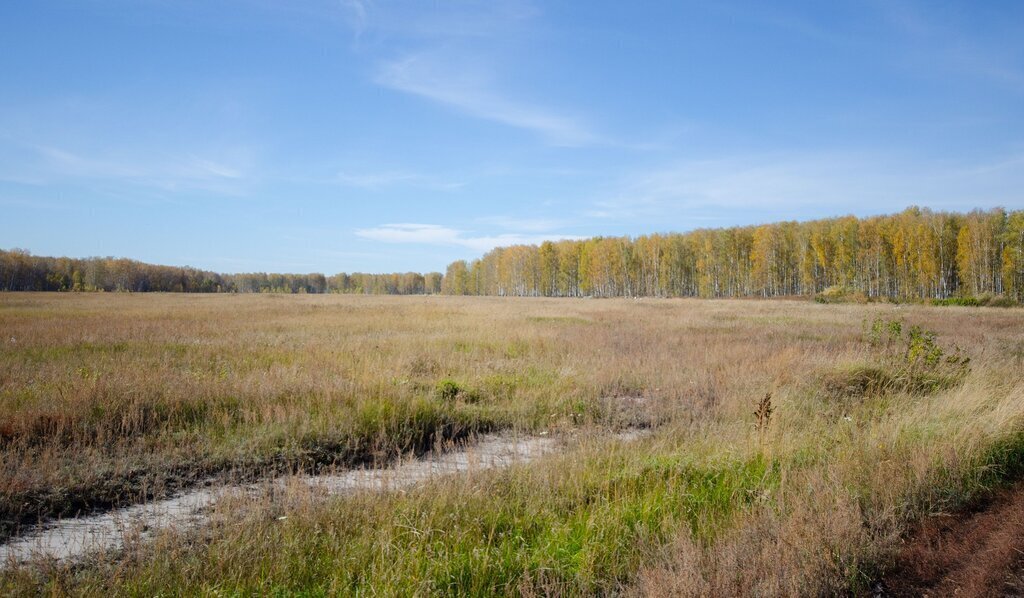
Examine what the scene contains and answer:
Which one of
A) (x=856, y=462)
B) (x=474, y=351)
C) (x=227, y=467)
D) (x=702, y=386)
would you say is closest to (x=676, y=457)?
(x=856, y=462)

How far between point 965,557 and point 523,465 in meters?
4.08

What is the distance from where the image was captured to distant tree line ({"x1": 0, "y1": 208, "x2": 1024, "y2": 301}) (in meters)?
65.2

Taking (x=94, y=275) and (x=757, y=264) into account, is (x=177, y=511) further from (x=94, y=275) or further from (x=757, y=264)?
(x=94, y=275)

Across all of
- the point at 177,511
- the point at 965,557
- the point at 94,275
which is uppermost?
the point at 94,275

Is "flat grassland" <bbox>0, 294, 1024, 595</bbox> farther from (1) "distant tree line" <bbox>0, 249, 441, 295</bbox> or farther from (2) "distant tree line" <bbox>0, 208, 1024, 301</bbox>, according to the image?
(1) "distant tree line" <bbox>0, 249, 441, 295</bbox>

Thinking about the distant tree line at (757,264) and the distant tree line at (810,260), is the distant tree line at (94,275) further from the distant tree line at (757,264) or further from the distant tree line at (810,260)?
the distant tree line at (810,260)

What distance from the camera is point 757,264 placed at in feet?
269

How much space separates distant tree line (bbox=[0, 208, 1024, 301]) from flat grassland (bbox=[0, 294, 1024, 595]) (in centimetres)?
5622

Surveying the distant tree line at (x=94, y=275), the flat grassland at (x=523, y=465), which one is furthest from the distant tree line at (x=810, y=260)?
the distant tree line at (x=94, y=275)

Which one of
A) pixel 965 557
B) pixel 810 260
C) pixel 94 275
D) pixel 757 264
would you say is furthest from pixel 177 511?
pixel 94 275

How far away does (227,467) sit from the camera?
6.42m

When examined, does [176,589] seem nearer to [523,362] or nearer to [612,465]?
[612,465]

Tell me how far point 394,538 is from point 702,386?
27.1 ft

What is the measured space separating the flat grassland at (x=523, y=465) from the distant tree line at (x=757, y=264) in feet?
184
